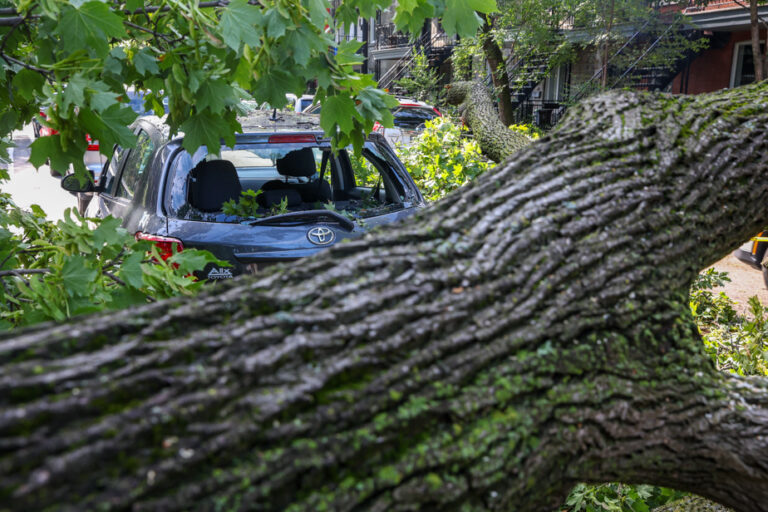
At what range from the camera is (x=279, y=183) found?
17.4ft

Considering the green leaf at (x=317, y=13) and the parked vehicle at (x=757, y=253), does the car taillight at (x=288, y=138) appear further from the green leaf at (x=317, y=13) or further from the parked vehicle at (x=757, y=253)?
the parked vehicle at (x=757, y=253)

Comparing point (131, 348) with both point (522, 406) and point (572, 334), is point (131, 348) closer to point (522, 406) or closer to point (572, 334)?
point (522, 406)

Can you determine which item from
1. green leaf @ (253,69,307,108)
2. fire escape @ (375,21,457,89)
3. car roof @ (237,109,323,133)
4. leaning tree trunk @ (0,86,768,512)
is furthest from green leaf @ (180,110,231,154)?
fire escape @ (375,21,457,89)

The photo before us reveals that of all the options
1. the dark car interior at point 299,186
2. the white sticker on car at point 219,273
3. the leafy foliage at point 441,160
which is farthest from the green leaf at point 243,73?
the leafy foliage at point 441,160

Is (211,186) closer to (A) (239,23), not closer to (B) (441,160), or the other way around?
(A) (239,23)

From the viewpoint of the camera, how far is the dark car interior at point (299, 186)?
4.57m

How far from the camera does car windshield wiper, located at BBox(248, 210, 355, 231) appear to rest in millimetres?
4281

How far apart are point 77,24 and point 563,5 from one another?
14.7m

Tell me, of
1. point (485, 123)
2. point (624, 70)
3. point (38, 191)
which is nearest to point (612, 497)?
point (485, 123)

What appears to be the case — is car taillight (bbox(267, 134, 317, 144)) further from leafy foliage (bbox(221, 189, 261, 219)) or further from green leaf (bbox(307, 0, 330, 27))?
green leaf (bbox(307, 0, 330, 27))

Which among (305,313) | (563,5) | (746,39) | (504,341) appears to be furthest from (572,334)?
(746,39)

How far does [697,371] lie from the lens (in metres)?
1.76

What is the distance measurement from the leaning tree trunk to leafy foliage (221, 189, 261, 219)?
9.18 feet

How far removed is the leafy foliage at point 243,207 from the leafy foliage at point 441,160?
3178 millimetres
